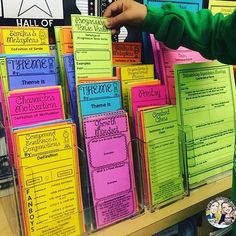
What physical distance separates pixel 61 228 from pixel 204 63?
0.50 m

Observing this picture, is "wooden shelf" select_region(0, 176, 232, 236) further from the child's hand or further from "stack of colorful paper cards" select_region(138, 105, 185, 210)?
the child's hand

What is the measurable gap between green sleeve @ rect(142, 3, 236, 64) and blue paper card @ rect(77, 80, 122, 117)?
6.6 inches

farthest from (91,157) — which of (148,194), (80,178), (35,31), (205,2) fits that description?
(205,2)

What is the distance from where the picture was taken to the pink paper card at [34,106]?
558 millimetres

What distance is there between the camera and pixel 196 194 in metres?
0.74

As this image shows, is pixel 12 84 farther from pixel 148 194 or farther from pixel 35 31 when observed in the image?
pixel 148 194

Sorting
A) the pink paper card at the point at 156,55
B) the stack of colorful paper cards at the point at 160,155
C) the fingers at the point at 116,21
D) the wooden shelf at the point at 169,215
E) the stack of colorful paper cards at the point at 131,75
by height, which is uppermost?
the fingers at the point at 116,21

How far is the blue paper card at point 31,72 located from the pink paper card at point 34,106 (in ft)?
0.10

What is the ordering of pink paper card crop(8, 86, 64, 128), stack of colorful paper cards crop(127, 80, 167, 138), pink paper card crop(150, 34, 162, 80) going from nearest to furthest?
1. pink paper card crop(8, 86, 64, 128)
2. stack of colorful paper cards crop(127, 80, 167, 138)
3. pink paper card crop(150, 34, 162, 80)

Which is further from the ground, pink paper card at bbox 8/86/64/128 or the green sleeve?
the green sleeve

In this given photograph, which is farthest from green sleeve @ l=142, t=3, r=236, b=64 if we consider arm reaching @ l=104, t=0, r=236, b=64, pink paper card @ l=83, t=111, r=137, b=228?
pink paper card @ l=83, t=111, r=137, b=228

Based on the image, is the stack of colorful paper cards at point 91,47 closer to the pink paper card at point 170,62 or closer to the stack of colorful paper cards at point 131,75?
the stack of colorful paper cards at point 131,75

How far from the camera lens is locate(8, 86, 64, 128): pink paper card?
1.83ft

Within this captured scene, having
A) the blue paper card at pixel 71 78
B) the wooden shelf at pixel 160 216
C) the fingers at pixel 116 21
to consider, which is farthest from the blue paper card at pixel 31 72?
the wooden shelf at pixel 160 216
